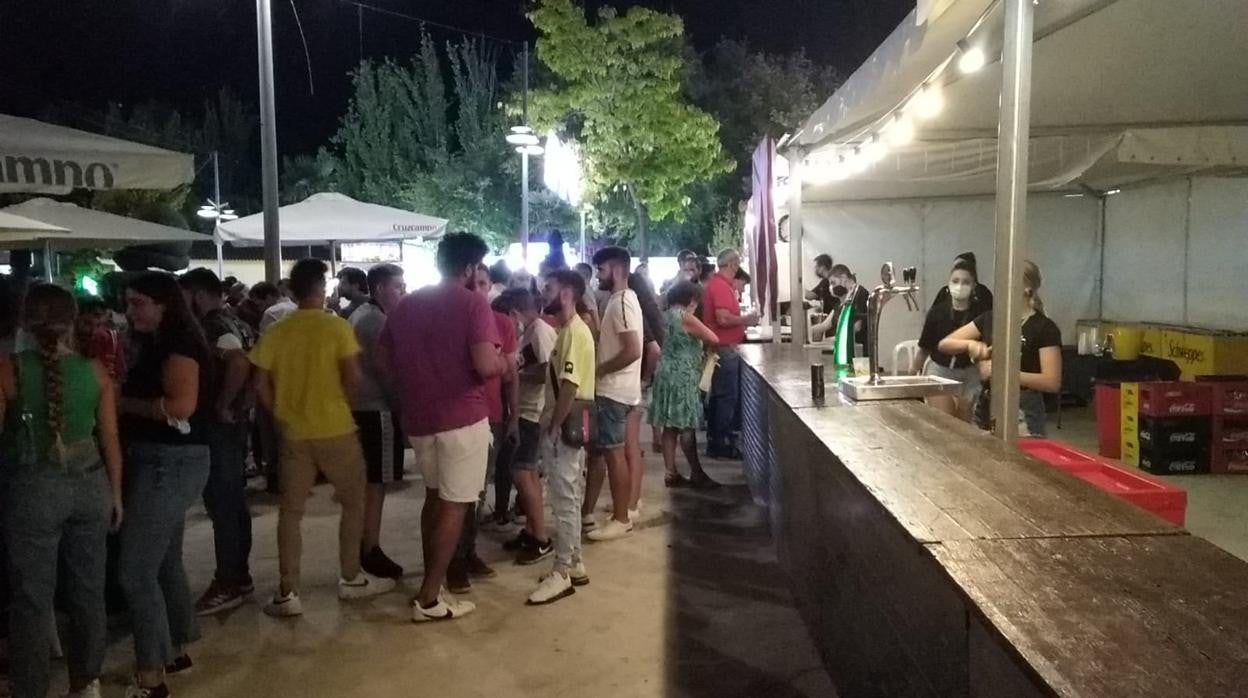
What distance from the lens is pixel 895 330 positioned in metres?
13.5

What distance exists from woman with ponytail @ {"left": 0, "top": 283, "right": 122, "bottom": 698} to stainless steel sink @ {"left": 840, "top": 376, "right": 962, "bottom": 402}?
330cm

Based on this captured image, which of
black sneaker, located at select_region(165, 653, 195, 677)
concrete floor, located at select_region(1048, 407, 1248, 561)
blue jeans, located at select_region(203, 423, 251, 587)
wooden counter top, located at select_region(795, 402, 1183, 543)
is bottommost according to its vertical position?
black sneaker, located at select_region(165, 653, 195, 677)

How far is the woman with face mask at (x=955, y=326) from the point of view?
19.2ft

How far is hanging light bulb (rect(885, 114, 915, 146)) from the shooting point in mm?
6832

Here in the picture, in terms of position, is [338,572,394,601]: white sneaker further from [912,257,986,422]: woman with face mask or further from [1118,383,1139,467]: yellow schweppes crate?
[1118,383,1139,467]: yellow schweppes crate

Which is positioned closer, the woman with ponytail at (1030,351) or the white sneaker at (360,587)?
the woman with ponytail at (1030,351)

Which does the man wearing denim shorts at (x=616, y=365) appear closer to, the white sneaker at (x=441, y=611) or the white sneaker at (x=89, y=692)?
the white sneaker at (x=441, y=611)

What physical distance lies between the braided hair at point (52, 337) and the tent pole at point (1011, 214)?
11.9 feet

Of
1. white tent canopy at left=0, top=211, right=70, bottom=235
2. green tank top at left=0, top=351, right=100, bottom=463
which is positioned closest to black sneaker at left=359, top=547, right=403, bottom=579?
green tank top at left=0, top=351, right=100, bottom=463

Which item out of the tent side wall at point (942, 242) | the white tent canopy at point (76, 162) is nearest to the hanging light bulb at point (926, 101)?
the white tent canopy at point (76, 162)

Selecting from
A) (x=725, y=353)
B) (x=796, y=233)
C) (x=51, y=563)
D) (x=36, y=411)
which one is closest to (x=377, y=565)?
(x=51, y=563)

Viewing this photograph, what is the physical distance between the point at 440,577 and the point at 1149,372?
6943 mm

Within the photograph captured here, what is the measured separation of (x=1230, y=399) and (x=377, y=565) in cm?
653

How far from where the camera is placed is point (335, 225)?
12469mm
